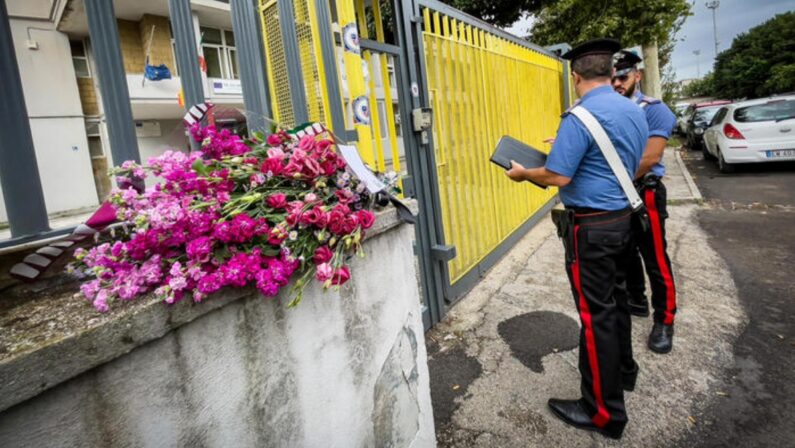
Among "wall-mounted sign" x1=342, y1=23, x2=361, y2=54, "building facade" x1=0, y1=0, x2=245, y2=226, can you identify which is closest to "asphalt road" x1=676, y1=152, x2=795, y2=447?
"wall-mounted sign" x1=342, y1=23, x2=361, y2=54

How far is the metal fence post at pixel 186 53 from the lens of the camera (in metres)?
1.66

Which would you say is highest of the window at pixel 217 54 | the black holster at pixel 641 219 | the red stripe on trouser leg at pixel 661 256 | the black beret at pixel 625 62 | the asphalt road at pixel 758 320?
the window at pixel 217 54

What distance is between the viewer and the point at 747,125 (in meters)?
9.30

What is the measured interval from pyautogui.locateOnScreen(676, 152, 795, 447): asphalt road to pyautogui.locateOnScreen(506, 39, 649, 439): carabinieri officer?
0.50 m

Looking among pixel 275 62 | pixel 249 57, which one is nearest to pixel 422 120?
pixel 275 62

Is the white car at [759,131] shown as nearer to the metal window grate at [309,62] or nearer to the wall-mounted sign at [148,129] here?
the metal window grate at [309,62]

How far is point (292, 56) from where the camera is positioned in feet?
7.10

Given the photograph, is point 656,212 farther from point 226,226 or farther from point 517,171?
point 226,226

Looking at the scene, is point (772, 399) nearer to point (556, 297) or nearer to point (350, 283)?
point (556, 297)

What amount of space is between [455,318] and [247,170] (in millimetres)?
2806

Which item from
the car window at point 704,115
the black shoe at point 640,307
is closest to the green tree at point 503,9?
the car window at point 704,115

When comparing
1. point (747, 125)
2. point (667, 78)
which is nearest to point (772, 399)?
point (747, 125)

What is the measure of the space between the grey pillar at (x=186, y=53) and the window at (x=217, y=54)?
16.8 meters

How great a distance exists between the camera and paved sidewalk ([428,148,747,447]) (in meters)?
2.47
